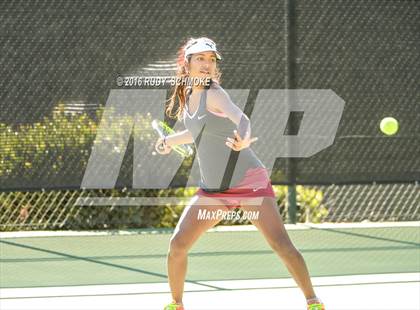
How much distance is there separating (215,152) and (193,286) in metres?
1.94

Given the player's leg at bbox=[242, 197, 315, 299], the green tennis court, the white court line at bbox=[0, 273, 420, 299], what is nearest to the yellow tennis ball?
the green tennis court

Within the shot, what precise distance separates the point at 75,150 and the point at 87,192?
684 millimetres

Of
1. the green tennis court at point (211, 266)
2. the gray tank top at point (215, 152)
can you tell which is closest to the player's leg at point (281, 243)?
the gray tank top at point (215, 152)

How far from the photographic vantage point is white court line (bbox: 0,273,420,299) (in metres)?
6.84

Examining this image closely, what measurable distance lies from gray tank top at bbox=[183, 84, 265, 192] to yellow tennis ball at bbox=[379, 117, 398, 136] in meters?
4.35

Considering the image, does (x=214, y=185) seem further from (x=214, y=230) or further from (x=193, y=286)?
(x=214, y=230)

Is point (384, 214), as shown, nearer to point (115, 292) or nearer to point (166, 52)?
point (166, 52)

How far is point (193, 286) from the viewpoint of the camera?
7.07 m

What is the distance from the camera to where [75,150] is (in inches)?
359

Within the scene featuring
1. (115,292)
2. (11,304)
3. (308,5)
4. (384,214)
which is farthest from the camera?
(384,214)

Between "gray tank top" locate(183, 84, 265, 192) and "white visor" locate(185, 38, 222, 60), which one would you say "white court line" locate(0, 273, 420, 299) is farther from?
"white visor" locate(185, 38, 222, 60)

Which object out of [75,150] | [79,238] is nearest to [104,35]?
[75,150]

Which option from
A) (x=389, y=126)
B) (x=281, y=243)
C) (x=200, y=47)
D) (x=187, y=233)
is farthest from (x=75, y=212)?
(x=281, y=243)

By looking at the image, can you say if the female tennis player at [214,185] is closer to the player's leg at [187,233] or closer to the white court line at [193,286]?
the player's leg at [187,233]
